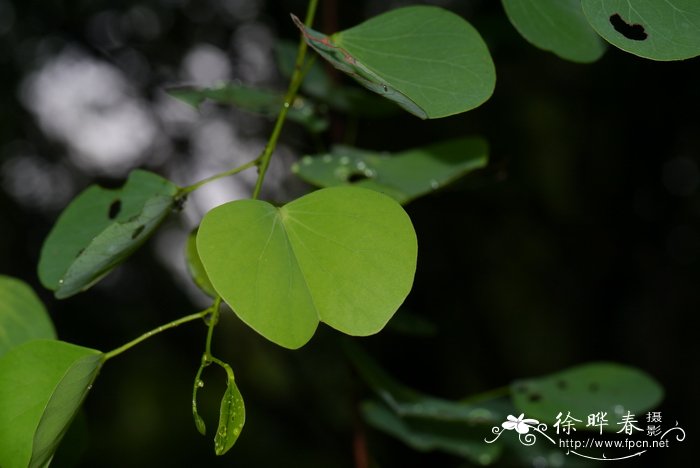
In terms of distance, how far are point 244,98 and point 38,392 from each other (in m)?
0.37

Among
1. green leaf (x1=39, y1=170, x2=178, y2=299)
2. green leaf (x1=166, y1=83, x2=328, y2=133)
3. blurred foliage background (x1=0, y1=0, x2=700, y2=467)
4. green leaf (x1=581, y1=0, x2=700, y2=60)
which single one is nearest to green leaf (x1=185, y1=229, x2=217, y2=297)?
green leaf (x1=39, y1=170, x2=178, y2=299)

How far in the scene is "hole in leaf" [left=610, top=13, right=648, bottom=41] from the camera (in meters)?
0.37

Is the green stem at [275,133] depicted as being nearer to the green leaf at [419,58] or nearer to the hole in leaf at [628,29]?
the green leaf at [419,58]

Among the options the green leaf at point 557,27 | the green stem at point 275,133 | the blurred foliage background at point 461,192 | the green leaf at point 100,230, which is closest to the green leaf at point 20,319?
the green leaf at point 100,230

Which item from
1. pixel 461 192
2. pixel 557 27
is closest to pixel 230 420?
pixel 557 27

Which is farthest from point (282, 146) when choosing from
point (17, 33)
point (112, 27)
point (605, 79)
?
point (605, 79)

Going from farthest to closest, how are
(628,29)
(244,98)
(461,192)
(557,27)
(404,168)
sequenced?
(461,192), (244,98), (404,168), (557,27), (628,29)

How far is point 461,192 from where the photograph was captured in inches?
52.5

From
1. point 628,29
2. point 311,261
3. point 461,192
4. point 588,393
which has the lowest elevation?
point 461,192

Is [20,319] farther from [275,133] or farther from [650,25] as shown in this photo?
[650,25]

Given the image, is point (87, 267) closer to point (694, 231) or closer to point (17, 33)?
→ point (17, 33)

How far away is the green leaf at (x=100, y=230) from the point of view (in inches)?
17.4

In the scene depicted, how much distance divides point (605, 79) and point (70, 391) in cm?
120

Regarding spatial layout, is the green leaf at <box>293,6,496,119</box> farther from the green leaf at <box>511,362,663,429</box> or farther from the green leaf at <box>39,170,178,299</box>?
the green leaf at <box>511,362,663,429</box>
